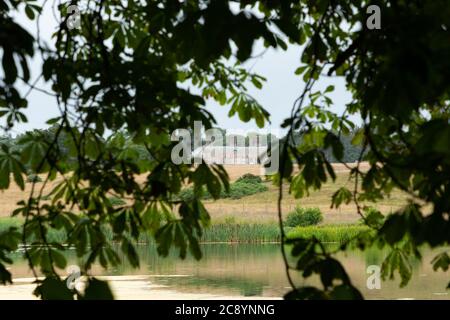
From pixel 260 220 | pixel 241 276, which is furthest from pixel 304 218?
pixel 241 276

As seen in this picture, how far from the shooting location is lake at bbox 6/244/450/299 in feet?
43.1

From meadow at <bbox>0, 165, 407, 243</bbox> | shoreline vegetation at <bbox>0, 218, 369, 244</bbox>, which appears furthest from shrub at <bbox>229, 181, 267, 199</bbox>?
shoreline vegetation at <bbox>0, 218, 369, 244</bbox>

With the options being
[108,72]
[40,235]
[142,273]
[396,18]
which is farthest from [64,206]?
[142,273]

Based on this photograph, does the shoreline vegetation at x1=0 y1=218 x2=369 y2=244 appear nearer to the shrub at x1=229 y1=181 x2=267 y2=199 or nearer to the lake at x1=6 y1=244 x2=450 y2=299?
the lake at x1=6 y1=244 x2=450 y2=299

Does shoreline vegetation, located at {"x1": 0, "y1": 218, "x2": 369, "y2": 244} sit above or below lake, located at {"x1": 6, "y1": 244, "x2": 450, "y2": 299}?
above

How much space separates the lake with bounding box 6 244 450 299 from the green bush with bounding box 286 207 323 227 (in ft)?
4.03

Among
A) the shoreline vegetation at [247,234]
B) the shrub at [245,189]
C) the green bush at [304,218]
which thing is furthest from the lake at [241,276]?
the shrub at [245,189]

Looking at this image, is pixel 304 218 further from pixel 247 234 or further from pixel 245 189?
pixel 247 234

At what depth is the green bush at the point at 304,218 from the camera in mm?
22406

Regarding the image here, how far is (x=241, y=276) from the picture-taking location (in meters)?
16.1

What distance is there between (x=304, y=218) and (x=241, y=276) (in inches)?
268

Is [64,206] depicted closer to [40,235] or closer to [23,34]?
[40,235]

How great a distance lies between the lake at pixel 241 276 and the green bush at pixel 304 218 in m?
1.23

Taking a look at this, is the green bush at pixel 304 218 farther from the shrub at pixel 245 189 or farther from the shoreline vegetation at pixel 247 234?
the shoreline vegetation at pixel 247 234
